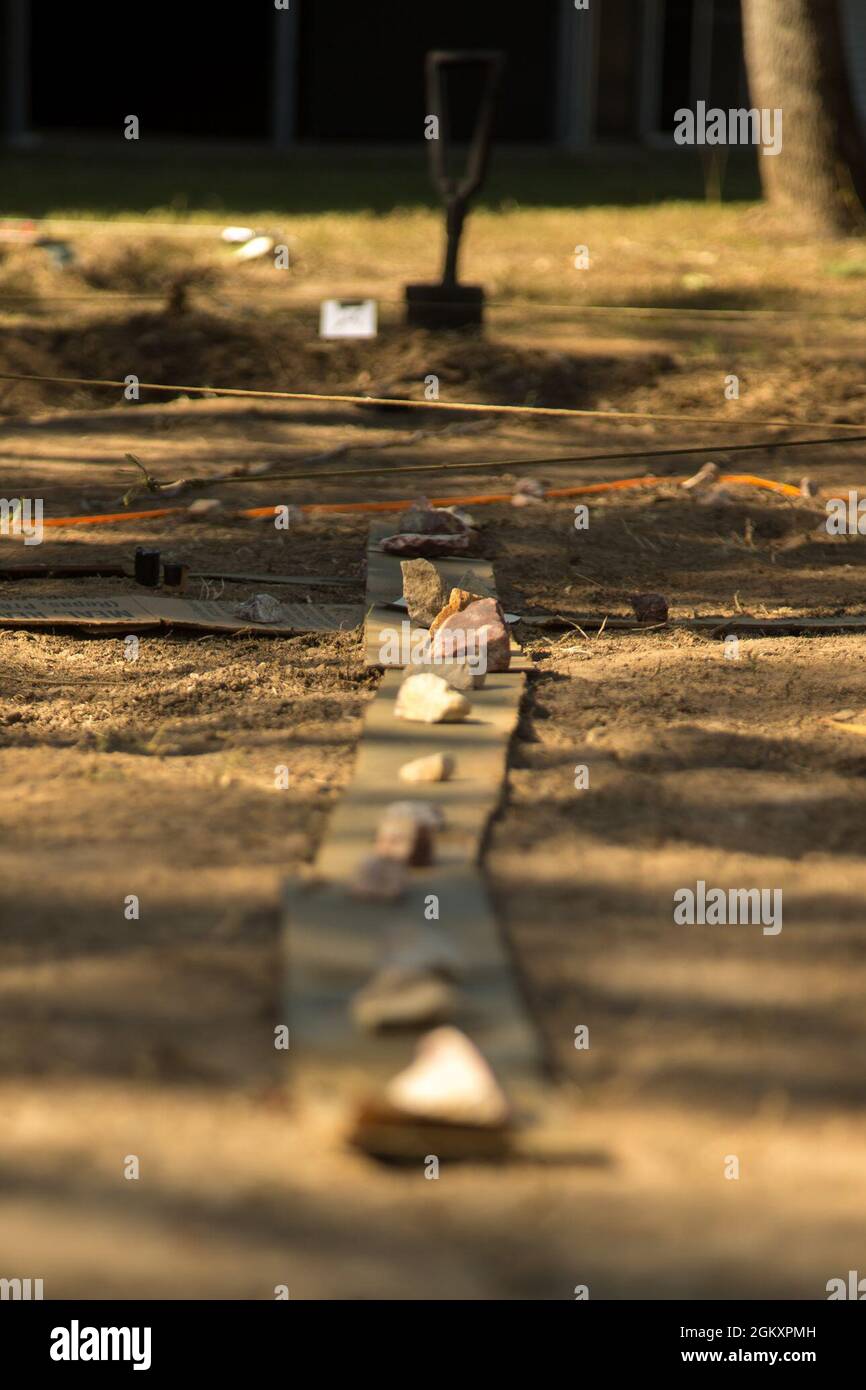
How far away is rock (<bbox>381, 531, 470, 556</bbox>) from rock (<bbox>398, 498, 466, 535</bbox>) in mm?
50

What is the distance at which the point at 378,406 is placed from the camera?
7129 mm

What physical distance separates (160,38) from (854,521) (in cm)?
1464

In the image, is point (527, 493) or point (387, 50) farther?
point (387, 50)

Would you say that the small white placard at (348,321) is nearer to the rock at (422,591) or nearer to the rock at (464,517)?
the rock at (464,517)

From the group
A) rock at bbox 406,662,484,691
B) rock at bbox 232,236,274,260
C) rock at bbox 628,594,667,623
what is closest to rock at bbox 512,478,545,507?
rock at bbox 628,594,667,623

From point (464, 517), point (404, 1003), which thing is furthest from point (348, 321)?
point (404, 1003)

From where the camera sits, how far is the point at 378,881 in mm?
2775

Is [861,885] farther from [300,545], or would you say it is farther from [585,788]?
[300,545]

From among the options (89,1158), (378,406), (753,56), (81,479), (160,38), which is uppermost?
(160,38)

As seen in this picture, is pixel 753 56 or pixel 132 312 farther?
pixel 753 56

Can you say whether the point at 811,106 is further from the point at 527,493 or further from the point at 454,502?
the point at 454,502

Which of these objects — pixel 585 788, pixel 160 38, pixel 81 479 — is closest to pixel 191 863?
pixel 585 788

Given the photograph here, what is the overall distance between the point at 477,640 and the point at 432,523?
1303mm

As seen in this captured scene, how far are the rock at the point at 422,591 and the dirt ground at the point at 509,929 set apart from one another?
0.67 ft
